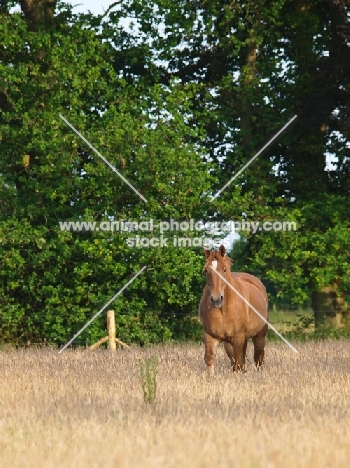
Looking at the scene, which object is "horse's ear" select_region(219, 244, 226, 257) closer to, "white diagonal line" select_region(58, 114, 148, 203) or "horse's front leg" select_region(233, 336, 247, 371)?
"horse's front leg" select_region(233, 336, 247, 371)

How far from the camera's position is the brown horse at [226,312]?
13.0 metres

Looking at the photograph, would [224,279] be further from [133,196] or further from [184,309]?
[184,309]

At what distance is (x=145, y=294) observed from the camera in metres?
21.5

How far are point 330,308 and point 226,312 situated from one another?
10.0m

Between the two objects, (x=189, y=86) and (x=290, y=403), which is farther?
(x=189, y=86)

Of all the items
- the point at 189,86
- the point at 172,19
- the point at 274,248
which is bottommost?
the point at 274,248

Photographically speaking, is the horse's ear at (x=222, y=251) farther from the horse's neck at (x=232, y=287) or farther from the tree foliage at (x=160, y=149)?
the tree foliage at (x=160, y=149)

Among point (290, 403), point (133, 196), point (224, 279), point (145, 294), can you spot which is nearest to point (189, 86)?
point (133, 196)

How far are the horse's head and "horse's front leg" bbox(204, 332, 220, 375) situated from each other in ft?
2.07

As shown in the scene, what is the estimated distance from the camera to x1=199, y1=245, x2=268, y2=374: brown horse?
13.0m

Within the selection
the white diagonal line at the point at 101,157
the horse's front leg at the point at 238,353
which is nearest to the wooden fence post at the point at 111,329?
the white diagonal line at the point at 101,157

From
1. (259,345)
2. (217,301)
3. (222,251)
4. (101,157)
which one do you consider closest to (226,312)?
(217,301)

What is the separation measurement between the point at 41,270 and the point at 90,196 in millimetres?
1997

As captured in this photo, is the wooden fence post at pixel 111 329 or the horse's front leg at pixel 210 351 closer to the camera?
the horse's front leg at pixel 210 351
